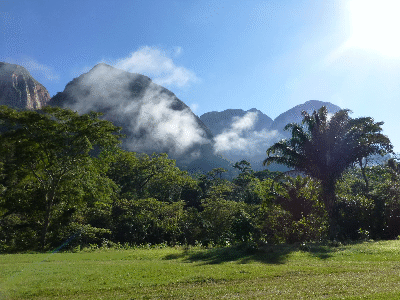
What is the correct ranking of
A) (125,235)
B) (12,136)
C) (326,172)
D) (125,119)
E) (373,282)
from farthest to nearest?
1. (125,119)
2. (125,235)
3. (12,136)
4. (326,172)
5. (373,282)

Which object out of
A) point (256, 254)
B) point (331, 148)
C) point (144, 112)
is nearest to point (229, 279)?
point (256, 254)

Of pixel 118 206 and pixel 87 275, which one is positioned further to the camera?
pixel 118 206

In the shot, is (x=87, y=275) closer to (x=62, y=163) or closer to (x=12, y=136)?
(x=62, y=163)

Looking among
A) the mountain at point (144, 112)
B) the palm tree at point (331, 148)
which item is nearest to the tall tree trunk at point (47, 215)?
the palm tree at point (331, 148)

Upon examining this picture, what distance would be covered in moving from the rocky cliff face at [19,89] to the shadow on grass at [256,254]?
121016 mm

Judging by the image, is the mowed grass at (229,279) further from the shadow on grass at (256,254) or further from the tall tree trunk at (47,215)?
the tall tree trunk at (47,215)

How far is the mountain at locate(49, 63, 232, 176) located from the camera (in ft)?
403

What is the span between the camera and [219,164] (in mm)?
169750

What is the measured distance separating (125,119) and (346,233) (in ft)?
385

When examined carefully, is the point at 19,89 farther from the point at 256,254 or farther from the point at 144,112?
the point at 256,254

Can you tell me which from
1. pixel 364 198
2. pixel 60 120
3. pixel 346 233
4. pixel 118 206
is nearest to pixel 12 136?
pixel 60 120

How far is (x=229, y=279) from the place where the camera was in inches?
352

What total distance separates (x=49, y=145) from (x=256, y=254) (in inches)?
663

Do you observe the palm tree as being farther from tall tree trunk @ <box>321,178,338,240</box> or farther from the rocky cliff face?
the rocky cliff face
